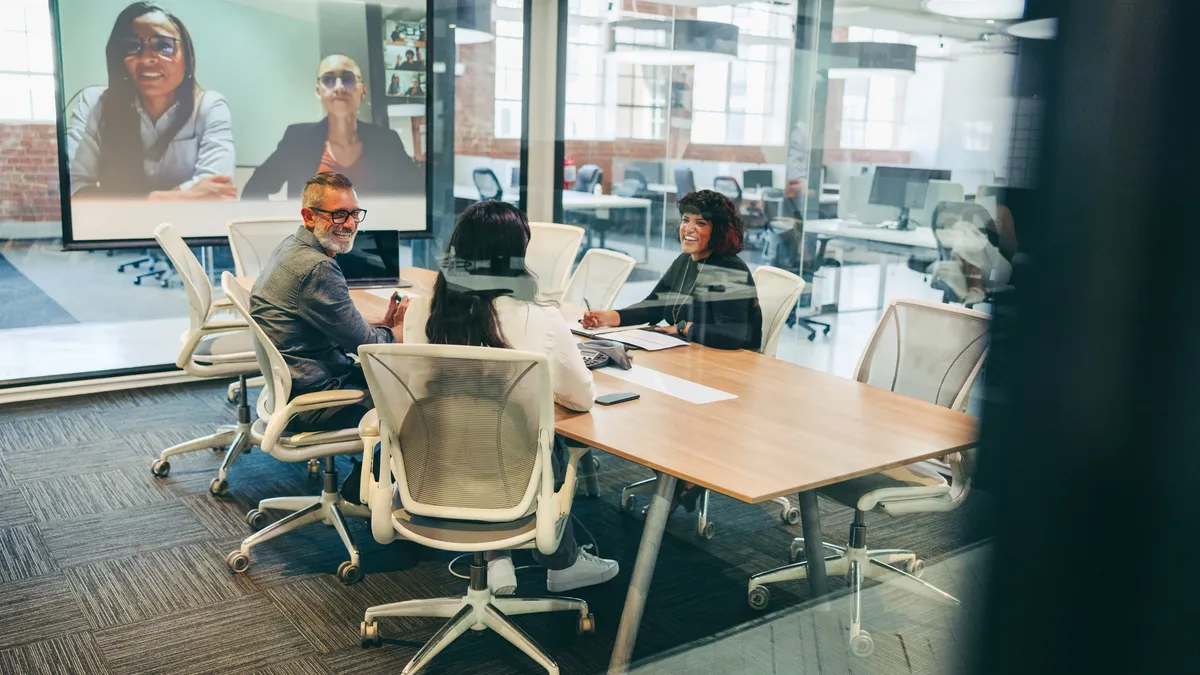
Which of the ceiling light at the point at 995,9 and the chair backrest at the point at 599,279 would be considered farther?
the chair backrest at the point at 599,279

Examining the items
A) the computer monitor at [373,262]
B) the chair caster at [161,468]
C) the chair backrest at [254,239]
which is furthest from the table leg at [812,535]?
the chair backrest at [254,239]

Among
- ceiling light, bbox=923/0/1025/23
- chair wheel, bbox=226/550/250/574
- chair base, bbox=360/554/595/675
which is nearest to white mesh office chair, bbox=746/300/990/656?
chair base, bbox=360/554/595/675

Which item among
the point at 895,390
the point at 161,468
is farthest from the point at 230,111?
the point at 895,390

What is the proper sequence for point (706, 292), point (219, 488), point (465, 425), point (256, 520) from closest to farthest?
point (465, 425) < point (256, 520) < point (706, 292) < point (219, 488)

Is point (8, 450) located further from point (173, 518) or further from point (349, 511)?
point (349, 511)

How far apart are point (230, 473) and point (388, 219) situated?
216 centimetres

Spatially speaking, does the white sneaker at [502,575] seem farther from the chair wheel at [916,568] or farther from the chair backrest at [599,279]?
the chair backrest at [599,279]

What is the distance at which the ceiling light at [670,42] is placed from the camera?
4.71 meters

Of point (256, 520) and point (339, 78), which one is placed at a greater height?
point (339, 78)

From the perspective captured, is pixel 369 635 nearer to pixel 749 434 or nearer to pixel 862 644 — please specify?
pixel 749 434

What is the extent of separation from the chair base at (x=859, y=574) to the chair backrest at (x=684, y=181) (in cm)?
232

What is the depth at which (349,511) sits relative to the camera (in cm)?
308

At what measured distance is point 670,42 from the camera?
5043mm

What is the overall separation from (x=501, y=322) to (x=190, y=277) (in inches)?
74.0
